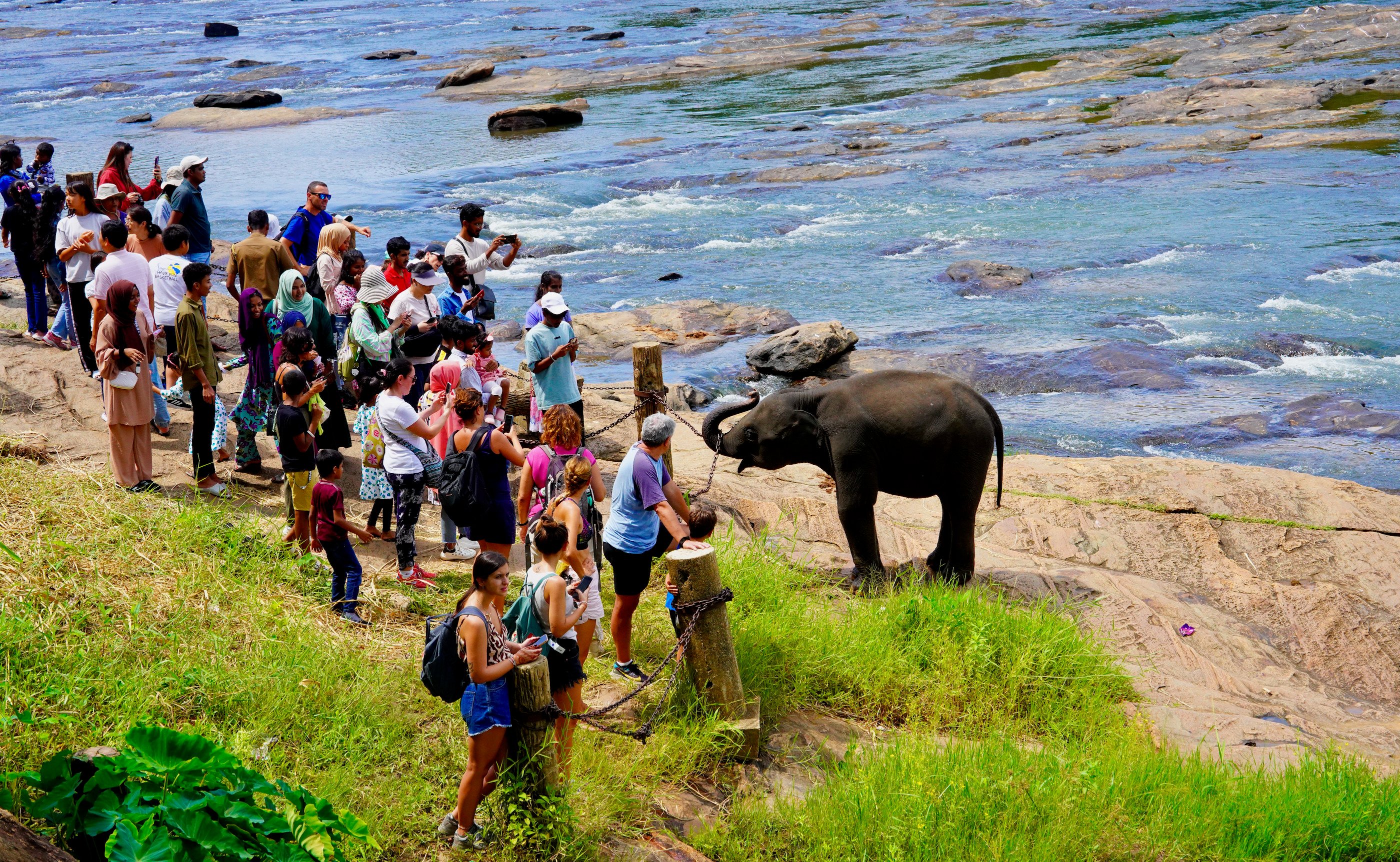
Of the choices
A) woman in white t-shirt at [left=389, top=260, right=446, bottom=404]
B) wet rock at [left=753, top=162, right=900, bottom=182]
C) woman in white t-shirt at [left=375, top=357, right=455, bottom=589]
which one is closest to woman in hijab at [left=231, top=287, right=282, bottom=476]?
woman in white t-shirt at [left=389, top=260, right=446, bottom=404]

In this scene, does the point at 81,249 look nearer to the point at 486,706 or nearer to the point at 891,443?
the point at 891,443

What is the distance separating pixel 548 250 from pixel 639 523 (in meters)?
15.0

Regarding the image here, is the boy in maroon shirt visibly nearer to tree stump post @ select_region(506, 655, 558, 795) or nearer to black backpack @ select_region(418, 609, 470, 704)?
black backpack @ select_region(418, 609, 470, 704)

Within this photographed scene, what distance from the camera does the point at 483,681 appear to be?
466 centimetres

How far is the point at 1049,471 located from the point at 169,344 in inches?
282

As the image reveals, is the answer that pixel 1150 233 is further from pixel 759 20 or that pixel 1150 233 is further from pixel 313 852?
pixel 759 20

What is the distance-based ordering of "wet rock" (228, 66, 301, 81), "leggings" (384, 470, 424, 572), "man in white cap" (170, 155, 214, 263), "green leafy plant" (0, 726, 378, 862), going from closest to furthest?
"green leafy plant" (0, 726, 378, 862), "leggings" (384, 470, 424, 572), "man in white cap" (170, 155, 214, 263), "wet rock" (228, 66, 301, 81)

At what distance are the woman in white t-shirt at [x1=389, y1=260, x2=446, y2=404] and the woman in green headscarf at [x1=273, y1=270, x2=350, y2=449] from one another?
481 millimetres

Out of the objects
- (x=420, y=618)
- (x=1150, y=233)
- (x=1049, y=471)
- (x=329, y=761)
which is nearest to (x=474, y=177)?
(x=1150, y=233)

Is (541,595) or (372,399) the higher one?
(541,595)

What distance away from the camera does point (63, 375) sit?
10.3 m

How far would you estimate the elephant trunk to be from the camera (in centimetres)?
836

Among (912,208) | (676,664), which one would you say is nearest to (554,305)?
(676,664)

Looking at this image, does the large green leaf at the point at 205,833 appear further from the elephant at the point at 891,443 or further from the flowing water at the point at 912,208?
the flowing water at the point at 912,208
